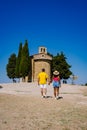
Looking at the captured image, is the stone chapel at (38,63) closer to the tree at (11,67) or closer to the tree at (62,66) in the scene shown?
the tree at (62,66)

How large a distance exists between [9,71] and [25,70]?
43.4 ft

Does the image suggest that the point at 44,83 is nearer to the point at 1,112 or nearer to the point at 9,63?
the point at 1,112

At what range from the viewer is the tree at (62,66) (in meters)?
66.3

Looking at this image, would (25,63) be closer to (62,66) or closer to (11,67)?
(62,66)

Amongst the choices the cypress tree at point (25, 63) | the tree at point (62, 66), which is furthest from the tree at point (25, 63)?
the tree at point (62, 66)

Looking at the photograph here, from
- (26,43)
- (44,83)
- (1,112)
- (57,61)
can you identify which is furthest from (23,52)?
(1,112)

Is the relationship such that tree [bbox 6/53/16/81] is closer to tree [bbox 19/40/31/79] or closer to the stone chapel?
the stone chapel

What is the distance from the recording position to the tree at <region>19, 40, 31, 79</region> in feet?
194

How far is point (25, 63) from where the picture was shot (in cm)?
5941

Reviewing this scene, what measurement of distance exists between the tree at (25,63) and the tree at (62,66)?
28.4 ft

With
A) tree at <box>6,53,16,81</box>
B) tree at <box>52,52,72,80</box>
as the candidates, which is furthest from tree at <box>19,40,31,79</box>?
tree at <box>6,53,16,81</box>

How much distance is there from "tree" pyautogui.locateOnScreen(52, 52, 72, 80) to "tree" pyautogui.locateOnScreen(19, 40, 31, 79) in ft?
28.4

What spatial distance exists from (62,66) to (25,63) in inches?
455

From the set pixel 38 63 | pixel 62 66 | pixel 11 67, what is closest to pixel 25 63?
pixel 38 63
